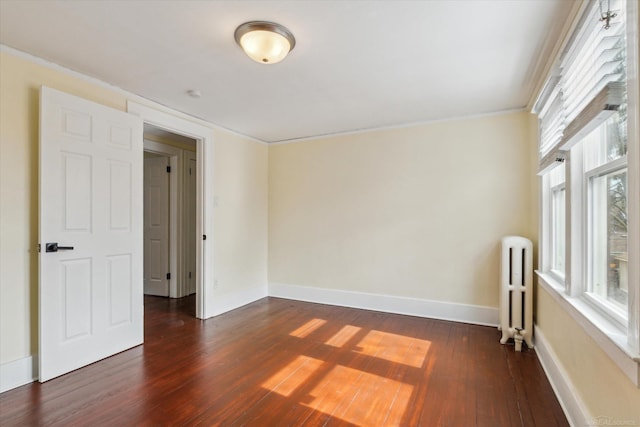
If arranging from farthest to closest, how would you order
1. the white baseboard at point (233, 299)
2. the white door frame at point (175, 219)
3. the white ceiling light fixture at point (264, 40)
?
the white door frame at point (175, 219), the white baseboard at point (233, 299), the white ceiling light fixture at point (264, 40)

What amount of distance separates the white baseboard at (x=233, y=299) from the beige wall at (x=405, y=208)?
33cm

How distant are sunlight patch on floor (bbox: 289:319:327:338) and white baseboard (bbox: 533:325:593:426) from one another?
6.65 ft

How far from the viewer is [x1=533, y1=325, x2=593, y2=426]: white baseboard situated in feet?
5.53

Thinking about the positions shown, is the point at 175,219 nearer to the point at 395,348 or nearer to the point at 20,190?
the point at 20,190

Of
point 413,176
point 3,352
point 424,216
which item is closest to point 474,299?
point 424,216

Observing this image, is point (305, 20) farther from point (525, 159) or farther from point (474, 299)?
point (474, 299)

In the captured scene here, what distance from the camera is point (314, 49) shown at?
213 cm

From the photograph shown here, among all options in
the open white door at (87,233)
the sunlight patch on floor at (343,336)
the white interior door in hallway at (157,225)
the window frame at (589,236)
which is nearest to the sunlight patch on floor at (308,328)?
the sunlight patch on floor at (343,336)

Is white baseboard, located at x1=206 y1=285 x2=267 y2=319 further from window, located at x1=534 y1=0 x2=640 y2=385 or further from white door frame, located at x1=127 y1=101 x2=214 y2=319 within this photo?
window, located at x1=534 y1=0 x2=640 y2=385

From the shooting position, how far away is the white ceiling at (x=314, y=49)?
1737 millimetres

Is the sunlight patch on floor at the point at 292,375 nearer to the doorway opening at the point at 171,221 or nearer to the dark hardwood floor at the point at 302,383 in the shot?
the dark hardwood floor at the point at 302,383

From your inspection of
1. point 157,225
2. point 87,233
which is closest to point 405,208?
point 87,233

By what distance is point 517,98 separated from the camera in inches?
119

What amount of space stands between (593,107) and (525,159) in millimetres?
2082
